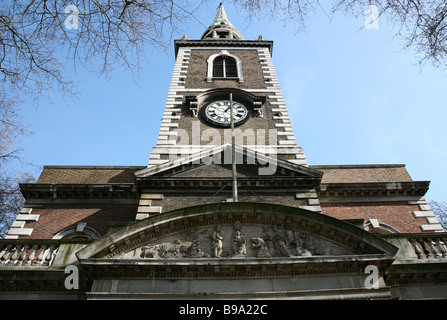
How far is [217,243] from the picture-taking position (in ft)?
35.2

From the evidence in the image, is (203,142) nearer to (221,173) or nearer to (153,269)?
(221,173)

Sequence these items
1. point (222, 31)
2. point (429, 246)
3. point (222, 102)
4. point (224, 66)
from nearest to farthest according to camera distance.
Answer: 1. point (429, 246)
2. point (222, 102)
3. point (224, 66)
4. point (222, 31)

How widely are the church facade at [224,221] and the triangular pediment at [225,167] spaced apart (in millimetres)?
46

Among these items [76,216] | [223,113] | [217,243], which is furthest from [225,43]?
[217,243]

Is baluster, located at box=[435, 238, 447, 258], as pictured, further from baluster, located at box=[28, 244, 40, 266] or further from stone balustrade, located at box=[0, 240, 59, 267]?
baluster, located at box=[28, 244, 40, 266]

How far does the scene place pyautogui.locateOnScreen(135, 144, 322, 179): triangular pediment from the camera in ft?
50.9

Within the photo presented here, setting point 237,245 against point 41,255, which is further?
point 41,255

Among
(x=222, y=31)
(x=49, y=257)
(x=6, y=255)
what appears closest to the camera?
(x=49, y=257)

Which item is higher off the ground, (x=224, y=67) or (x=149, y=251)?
(x=224, y=67)

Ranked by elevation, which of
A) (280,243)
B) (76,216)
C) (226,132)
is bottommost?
(280,243)

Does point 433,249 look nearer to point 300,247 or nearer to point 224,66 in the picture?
point 300,247

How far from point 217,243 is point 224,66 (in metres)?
18.3
